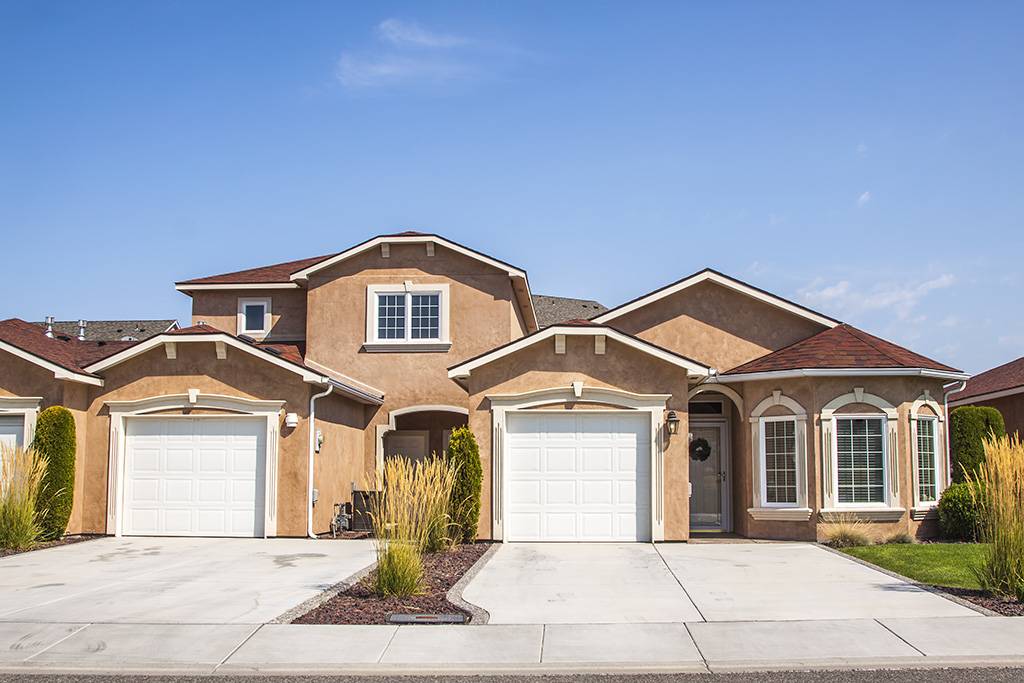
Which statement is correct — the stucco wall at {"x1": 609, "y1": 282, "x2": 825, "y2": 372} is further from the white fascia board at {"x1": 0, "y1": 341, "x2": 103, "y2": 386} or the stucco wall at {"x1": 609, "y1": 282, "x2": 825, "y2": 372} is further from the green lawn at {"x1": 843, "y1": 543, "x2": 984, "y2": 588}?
the white fascia board at {"x1": 0, "y1": 341, "x2": 103, "y2": 386}

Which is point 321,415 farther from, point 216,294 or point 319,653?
point 319,653

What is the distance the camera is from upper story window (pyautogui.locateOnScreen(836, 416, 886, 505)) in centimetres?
1809

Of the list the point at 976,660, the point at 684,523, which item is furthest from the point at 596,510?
the point at 976,660

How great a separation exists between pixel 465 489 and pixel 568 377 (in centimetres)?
280

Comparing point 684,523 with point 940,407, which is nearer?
point 684,523

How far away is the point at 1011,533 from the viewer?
1126 centimetres

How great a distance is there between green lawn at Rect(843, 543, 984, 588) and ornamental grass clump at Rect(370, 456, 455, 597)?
667 centimetres

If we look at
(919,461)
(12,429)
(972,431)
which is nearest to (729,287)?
(919,461)

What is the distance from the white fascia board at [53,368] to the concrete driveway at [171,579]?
10.00 feet

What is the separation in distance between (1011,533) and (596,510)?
7926 millimetres

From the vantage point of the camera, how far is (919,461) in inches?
729

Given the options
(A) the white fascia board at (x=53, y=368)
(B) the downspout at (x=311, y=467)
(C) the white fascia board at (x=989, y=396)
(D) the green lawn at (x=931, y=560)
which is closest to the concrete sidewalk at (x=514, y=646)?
(D) the green lawn at (x=931, y=560)

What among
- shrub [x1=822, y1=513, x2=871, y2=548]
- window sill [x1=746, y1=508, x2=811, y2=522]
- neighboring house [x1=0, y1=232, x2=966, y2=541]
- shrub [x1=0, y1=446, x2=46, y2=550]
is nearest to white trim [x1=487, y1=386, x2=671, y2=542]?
neighboring house [x1=0, y1=232, x2=966, y2=541]

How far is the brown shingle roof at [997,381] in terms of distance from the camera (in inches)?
958
